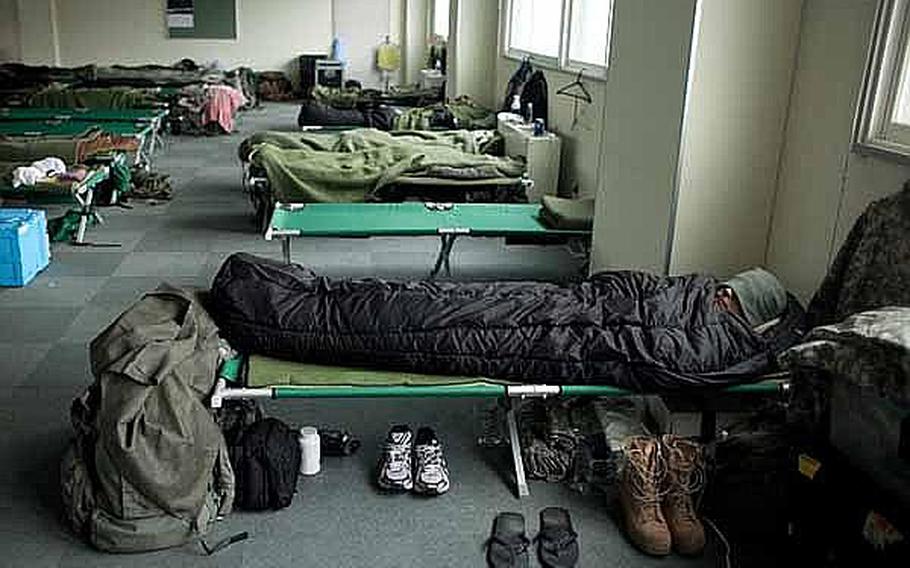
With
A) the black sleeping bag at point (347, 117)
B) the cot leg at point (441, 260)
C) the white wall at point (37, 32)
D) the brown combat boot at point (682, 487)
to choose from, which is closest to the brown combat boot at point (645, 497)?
the brown combat boot at point (682, 487)

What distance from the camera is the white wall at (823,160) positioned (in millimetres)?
2664

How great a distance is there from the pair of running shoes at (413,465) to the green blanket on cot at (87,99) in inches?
292

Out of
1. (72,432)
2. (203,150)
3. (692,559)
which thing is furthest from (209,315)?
(203,150)

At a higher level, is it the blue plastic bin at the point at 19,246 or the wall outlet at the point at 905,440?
the wall outlet at the point at 905,440

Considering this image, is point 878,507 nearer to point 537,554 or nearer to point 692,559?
point 692,559

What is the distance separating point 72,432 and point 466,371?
Answer: 1.45 meters

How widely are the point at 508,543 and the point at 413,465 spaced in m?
0.45

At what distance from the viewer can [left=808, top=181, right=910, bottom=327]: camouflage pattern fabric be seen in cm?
231

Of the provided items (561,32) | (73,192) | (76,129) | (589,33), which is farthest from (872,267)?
(76,129)

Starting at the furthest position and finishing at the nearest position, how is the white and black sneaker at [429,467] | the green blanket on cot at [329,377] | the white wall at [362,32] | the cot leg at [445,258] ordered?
the white wall at [362,32]
the cot leg at [445,258]
the white and black sneaker at [429,467]
the green blanket on cot at [329,377]

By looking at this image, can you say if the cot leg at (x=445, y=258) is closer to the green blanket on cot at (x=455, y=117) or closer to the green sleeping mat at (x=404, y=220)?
the green sleeping mat at (x=404, y=220)

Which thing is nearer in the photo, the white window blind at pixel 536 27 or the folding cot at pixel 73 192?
the folding cot at pixel 73 192

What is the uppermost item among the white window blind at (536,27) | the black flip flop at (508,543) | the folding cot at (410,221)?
the white window blind at (536,27)

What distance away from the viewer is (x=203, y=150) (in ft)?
28.2
